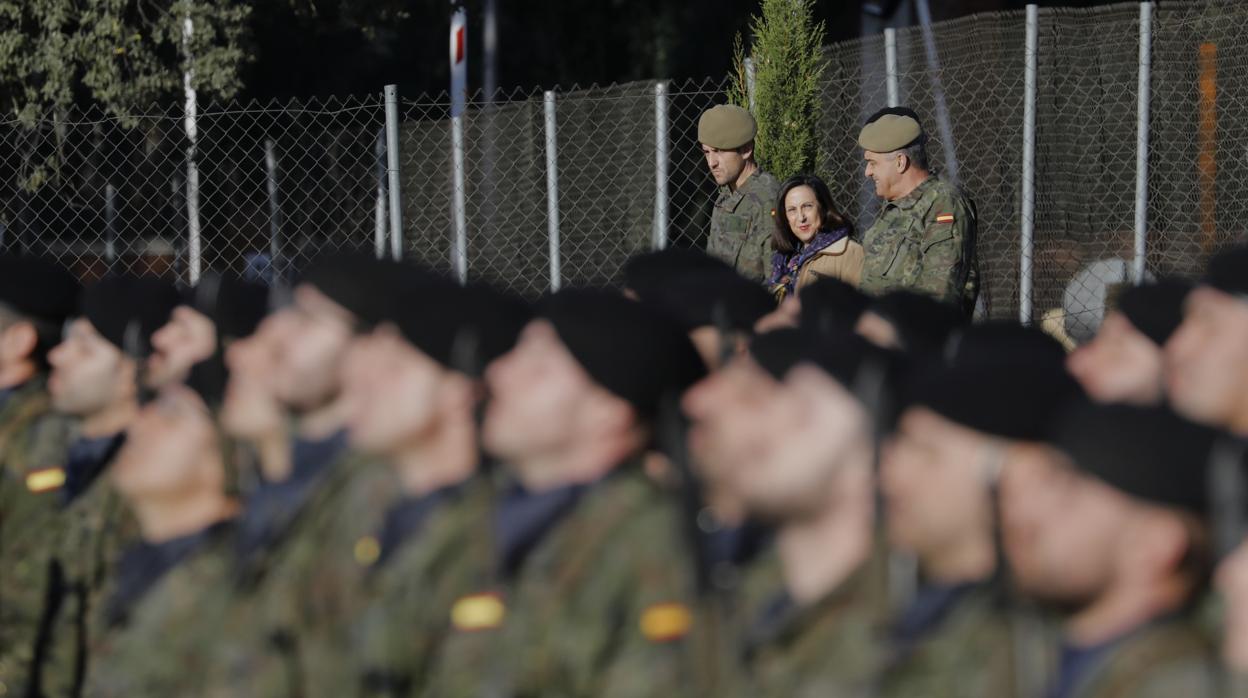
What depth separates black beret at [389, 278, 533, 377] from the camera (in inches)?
140

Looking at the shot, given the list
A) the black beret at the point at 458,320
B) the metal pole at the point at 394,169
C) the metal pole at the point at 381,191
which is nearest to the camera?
the black beret at the point at 458,320

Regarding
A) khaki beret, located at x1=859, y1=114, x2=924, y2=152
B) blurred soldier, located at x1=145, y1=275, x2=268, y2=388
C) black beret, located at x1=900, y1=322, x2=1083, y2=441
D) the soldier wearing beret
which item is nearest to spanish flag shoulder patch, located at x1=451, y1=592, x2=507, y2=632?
the soldier wearing beret

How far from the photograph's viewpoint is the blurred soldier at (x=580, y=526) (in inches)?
119

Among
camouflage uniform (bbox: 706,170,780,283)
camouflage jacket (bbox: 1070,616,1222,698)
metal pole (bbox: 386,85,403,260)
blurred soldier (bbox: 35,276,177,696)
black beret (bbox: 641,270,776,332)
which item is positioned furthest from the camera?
metal pole (bbox: 386,85,403,260)

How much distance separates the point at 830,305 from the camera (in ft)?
15.1

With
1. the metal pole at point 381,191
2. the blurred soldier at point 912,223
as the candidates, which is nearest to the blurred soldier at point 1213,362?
the blurred soldier at point 912,223

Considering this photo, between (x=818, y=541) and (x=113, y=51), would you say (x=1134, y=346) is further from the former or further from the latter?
(x=113, y=51)

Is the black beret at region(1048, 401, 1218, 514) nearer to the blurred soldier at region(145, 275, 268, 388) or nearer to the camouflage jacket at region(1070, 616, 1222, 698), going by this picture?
the camouflage jacket at region(1070, 616, 1222, 698)

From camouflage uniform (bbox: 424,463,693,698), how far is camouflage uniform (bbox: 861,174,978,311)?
12.3ft

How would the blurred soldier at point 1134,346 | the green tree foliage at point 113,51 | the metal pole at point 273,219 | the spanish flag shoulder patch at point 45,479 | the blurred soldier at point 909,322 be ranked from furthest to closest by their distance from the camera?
the green tree foliage at point 113,51
the metal pole at point 273,219
the spanish flag shoulder patch at point 45,479
the blurred soldier at point 909,322
the blurred soldier at point 1134,346

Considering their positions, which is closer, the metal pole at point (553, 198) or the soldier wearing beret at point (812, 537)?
the soldier wearing beret at point (812, 537)

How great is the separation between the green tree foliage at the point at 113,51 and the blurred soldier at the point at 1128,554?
1008 cm

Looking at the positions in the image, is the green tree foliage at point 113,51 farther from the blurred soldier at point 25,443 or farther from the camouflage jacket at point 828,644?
the camouflage jacket at point 828,644

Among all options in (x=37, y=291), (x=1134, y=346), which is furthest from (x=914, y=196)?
(x=37, y=291)
